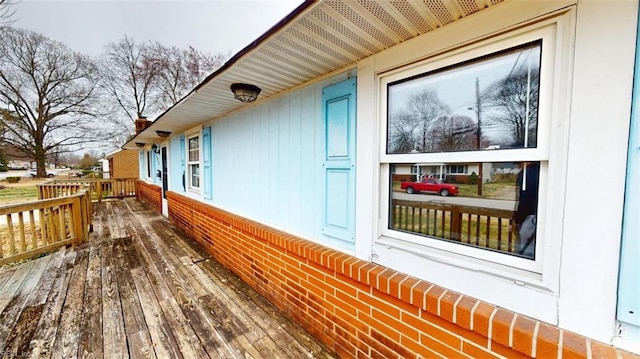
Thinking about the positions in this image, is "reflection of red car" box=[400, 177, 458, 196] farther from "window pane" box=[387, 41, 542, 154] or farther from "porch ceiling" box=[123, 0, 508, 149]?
"porch ceiling" box=[123, 0, 508, 149]

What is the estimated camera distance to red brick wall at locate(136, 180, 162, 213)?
24.3ft

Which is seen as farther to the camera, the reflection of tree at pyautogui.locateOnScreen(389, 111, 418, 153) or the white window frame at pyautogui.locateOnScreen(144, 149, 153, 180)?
the white window frame at pyautogui.locateOnScreen(144, 149, 153, 180)

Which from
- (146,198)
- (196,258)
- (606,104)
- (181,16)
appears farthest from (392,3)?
(181,16)

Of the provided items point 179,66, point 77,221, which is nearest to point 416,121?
point 77,221

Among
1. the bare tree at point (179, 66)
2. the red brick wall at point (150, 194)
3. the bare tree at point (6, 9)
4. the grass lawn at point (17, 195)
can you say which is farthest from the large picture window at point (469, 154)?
the grass lawn at point (17, 195)

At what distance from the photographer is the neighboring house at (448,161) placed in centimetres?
95

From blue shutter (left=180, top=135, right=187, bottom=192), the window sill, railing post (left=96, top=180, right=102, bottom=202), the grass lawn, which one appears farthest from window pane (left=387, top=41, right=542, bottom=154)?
the grass lawn

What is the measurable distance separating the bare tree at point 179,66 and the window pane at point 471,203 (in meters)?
14.6

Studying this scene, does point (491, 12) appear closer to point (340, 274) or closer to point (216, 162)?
point (340, 274)

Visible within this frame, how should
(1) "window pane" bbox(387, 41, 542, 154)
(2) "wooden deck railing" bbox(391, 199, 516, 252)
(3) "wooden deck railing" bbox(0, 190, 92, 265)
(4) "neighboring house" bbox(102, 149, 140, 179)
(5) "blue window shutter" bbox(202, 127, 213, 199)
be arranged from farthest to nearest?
(4) "neighboring house" bbox(102, 149, 140, 179) < (5) "blue window shutter" bbox(202, 127, 213, 199) < (3) "wooden deck railing" bbox(0, 190, 92, 265) < (2) "wooden deck railing" bbox(391, 199, 516, 252) < (1) "window pane" bbox(387, 41, 542, 154)

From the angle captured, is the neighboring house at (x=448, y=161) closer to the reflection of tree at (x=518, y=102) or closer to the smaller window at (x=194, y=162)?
the reflection of tree at (x=518, y=102)

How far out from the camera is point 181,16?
11039 millimetres

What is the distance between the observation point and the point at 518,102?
3.90ft

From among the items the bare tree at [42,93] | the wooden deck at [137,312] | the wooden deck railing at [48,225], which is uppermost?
the bare tree at [42,93]
